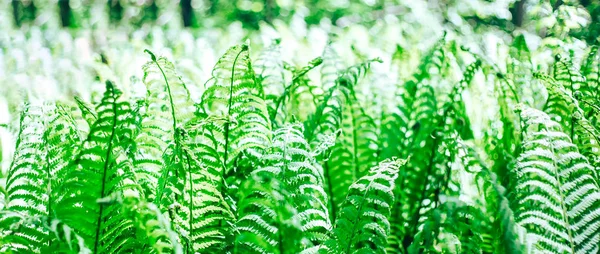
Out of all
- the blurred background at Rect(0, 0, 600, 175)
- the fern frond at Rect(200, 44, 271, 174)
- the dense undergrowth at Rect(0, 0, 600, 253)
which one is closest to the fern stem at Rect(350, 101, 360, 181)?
the dense undergrowth at Rect(0, 0, 600, 253)

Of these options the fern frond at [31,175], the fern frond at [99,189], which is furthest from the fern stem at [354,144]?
the fern frond at [31,175]

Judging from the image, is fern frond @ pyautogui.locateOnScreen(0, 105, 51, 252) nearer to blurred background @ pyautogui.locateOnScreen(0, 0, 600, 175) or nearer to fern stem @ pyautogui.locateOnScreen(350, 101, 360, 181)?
blurred background @ pyautogui.locateOnScreen(0, 0, 600, 175)

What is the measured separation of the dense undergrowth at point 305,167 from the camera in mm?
899

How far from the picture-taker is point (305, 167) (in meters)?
1.05

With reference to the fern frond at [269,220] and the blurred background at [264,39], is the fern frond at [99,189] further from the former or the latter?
the blurred background at [264,39]

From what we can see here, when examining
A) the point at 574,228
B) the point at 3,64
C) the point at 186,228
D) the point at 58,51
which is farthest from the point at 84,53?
the point at 574,228

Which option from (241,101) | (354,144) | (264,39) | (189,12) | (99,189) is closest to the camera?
(99,189)

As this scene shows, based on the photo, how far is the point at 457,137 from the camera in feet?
3.25

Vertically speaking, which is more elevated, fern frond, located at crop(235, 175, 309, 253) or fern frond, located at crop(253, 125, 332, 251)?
fern frond, located at crop(253, 125, 332, 251)

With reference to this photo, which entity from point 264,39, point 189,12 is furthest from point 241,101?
point 189,12

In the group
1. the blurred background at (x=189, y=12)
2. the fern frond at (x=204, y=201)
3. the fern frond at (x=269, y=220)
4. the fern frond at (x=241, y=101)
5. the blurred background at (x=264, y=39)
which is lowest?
the fern frond at (x=269, y=220)

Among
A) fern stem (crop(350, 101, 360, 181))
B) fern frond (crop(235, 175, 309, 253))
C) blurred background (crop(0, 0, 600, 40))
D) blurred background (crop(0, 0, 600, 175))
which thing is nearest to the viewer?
fern frond (crop(235, 175, 309, 253))

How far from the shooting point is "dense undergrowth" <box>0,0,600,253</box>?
0.90m

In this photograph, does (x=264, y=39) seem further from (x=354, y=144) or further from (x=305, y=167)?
(x=305, y=167)
